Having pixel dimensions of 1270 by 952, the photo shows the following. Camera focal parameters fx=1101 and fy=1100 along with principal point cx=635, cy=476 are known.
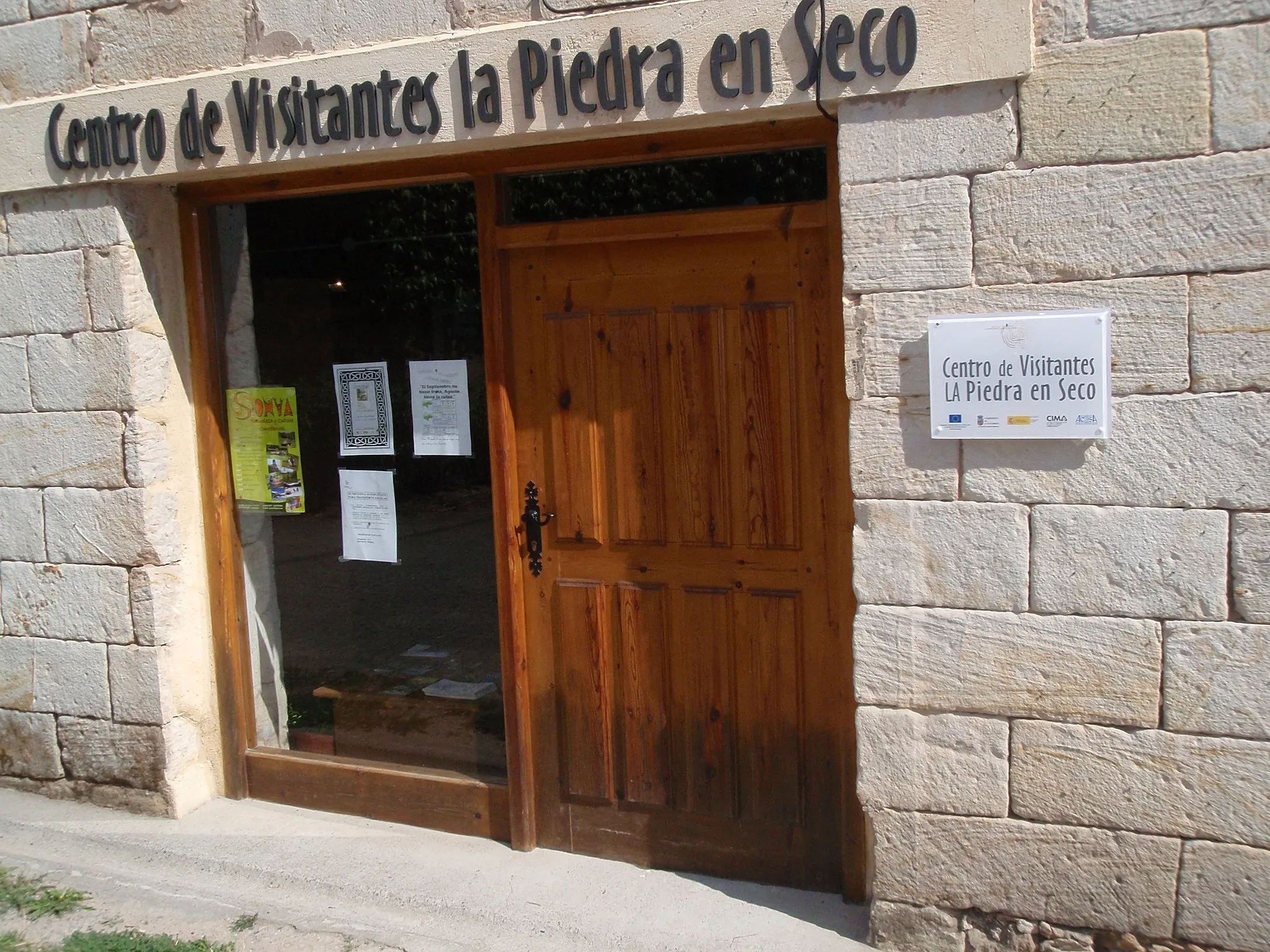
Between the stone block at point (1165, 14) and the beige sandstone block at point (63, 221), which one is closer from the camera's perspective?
the stone block at point (1165, 14)

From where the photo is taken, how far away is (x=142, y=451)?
4262 mm

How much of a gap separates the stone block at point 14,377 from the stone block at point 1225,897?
4.42 m

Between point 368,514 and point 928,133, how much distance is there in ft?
8.28

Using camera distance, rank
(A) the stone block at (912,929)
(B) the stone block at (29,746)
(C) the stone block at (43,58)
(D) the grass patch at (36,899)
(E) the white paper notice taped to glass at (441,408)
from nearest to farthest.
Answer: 1. (A) the stone block at (912,929)
2. (D) the grass patch at (36,899)
3. (E) the white paper notice taped to glass at (441,408)
4. (C) the stone block at (43,58)
5. (B) the stone block at (29,746)

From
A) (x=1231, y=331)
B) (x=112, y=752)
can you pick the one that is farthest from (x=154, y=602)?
(x=1231, y=331)

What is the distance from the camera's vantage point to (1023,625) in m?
3.08

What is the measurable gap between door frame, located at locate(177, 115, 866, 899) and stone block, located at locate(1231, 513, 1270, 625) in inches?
43.5

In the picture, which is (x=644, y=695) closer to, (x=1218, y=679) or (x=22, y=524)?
(x=1218, y=679)

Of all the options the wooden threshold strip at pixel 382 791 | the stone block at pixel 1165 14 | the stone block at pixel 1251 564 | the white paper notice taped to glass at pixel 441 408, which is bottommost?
the wooden threshold strip at pixel 382 791

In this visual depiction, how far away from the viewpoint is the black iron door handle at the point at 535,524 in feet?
13.0

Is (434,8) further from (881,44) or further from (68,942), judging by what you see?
(68,942)

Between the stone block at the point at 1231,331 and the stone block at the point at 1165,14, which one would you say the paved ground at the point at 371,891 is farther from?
the stone block at the point at 1165,14

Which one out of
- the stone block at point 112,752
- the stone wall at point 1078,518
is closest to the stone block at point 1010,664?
the stone wall at point 1078,518

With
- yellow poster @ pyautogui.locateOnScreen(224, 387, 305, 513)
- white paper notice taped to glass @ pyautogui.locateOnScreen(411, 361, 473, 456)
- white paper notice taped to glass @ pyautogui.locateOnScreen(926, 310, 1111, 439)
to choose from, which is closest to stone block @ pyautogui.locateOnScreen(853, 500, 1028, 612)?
white paper notice taped to glass @ pyautogui.locateOnScreen(926, 310, 1111, 439)
